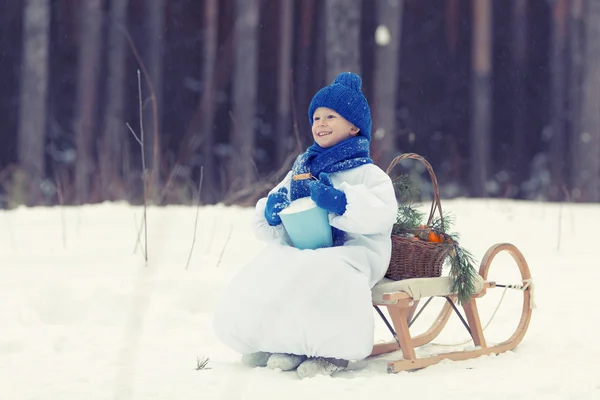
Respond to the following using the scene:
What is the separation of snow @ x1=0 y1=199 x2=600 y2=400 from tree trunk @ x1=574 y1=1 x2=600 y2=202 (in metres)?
3.59

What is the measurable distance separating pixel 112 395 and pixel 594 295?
307 centimetres

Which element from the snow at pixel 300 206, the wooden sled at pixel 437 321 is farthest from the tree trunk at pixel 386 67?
the snow at pixel 300 206

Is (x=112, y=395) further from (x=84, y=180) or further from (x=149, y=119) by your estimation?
(x=149, y=119)

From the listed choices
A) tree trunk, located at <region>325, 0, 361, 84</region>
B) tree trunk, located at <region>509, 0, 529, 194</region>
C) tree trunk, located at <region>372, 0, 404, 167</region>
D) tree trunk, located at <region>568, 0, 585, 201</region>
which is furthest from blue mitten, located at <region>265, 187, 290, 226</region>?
tree trunk, located at <region>509, 0, 529, 194</region>

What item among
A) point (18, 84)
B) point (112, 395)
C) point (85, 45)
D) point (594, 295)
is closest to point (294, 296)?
point (112, 395)

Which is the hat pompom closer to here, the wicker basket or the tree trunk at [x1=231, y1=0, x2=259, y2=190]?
the wicker basket

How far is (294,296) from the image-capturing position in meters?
3.10

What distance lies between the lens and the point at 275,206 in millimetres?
3369

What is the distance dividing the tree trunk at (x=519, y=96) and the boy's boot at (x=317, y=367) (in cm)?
1242

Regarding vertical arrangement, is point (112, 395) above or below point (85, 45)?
below

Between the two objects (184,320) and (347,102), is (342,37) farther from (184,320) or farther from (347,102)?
(347,102)

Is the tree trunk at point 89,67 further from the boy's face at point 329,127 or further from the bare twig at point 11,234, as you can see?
the boy's face at point 329,127

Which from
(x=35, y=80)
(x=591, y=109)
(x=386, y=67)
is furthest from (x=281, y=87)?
(x=591, y=109)

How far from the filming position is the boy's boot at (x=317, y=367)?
3.05 m
